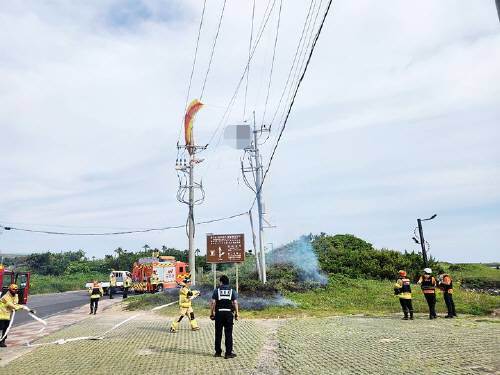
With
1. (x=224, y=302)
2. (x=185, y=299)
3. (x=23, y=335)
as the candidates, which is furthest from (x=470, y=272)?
(x=23, y=335)

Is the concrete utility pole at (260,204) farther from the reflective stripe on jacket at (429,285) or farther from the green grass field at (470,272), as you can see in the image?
the green grass field at (470,272)

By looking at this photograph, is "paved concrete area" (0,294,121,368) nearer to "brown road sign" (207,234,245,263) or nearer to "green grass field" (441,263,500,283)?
"brown road sign" (207,234,245,263)

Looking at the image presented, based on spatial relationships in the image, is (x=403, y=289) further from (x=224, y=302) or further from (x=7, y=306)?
(x=7, y=306)

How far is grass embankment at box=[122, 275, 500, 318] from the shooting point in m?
17.0

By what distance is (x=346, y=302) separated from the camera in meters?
19.9

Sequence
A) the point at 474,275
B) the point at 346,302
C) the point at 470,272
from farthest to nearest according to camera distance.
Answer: the point at 470,272
the point at 474,275
the point at 346,302

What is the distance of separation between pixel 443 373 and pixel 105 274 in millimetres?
66228

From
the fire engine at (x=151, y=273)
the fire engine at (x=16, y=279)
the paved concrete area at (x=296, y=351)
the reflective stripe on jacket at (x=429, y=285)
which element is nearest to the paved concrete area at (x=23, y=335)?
the paved concrete area at (x=296, y=351)

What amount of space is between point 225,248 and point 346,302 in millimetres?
6693

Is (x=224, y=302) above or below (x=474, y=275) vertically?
above

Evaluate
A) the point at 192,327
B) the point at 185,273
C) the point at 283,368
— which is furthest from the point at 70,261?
the point at 283,368

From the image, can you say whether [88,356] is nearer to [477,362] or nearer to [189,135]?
[477,362]

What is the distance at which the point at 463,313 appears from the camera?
15992 mm

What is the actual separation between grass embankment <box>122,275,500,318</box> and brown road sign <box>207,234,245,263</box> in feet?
7.30
